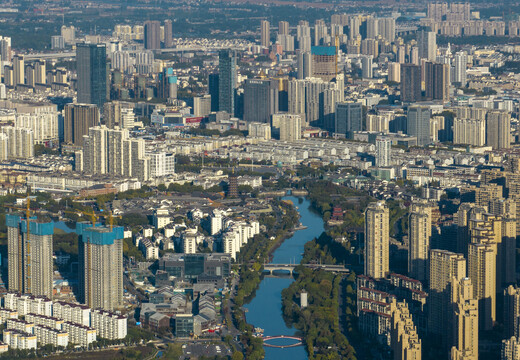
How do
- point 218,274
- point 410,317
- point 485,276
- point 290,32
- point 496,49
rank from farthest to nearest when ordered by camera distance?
1. point 290,32
2. point 496,49
3. point 218,274
4. point 485,276
5. point 410,317

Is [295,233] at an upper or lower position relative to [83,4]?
lower

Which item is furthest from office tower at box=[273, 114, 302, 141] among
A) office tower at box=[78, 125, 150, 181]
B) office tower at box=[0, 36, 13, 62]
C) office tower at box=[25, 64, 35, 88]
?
office tower at box=[0, 36, 13, 62]

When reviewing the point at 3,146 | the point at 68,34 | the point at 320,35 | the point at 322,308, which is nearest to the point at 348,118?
the point at 3,146

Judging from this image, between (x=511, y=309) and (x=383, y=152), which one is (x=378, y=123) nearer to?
(x=383, y=152)

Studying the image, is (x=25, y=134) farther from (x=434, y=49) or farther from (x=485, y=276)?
(x=434, y=49)

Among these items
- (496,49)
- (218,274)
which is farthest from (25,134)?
(496,49)

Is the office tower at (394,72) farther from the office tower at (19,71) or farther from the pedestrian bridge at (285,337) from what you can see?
the pedestrian bridge at (285,337)

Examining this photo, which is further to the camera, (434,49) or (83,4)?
(83,4)

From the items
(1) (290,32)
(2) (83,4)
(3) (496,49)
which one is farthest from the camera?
(2) (83,4)

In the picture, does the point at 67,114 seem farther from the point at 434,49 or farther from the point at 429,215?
the point at 434,49

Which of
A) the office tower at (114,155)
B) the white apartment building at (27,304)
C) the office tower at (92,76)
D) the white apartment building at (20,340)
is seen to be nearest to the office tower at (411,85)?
the office tower at (92,76)
